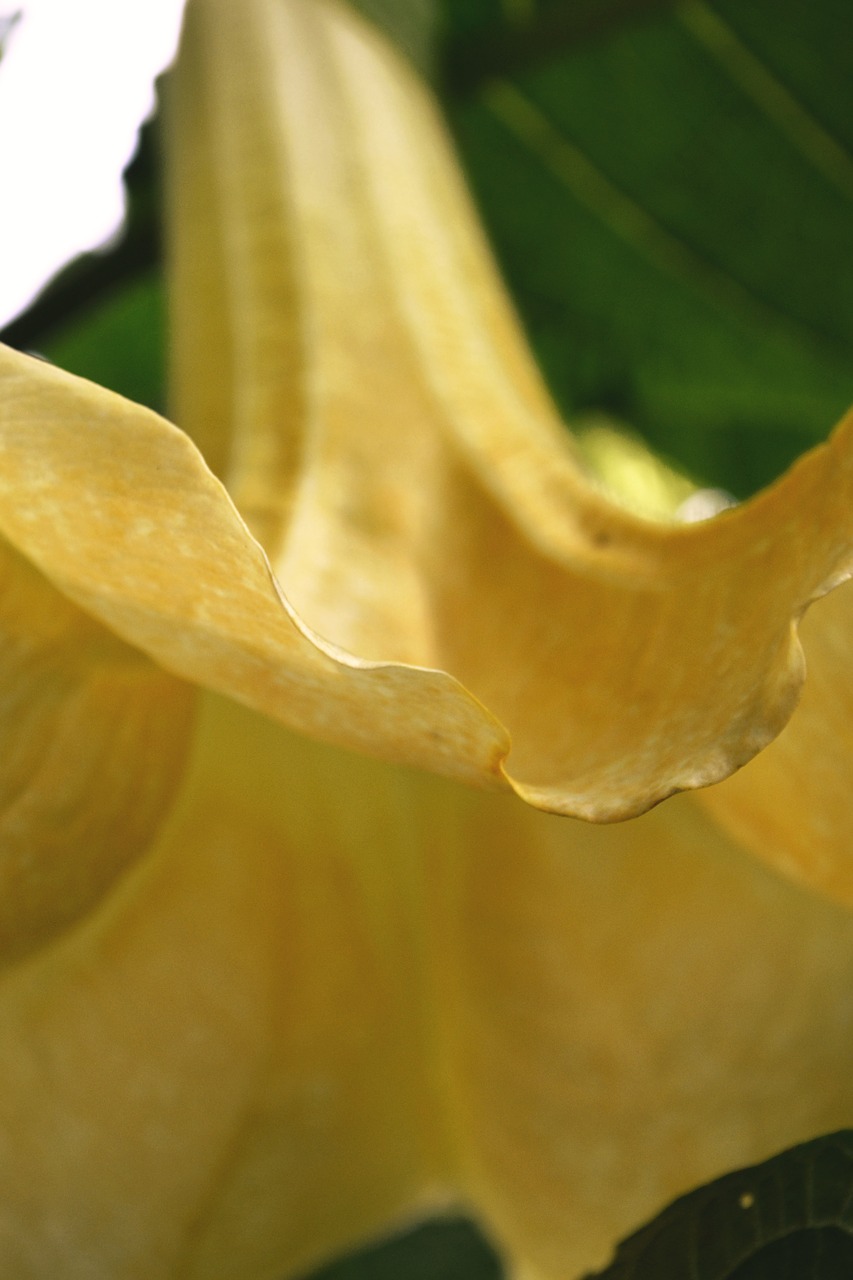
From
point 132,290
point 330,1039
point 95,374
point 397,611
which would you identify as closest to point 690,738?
point 397,611

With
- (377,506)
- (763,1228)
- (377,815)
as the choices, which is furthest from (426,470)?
(763,1228)

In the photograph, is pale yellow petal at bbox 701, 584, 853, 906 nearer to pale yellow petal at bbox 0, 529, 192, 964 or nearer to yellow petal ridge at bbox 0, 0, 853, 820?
yellow petal ridge at bbox 0, 0, 853, 820

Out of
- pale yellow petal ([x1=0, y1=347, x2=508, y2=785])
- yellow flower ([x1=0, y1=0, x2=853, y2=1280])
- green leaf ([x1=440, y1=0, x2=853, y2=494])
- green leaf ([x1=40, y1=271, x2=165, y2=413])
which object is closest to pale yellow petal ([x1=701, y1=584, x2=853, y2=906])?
yellow flower ([x1=0, y1=0, x2=853, y2=1280])

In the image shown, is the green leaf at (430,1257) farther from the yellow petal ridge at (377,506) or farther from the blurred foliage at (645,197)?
the blurred foliage at (645,197)

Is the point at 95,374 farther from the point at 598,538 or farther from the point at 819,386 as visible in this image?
the point at 598,538

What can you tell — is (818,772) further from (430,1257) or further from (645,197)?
(645,197)
